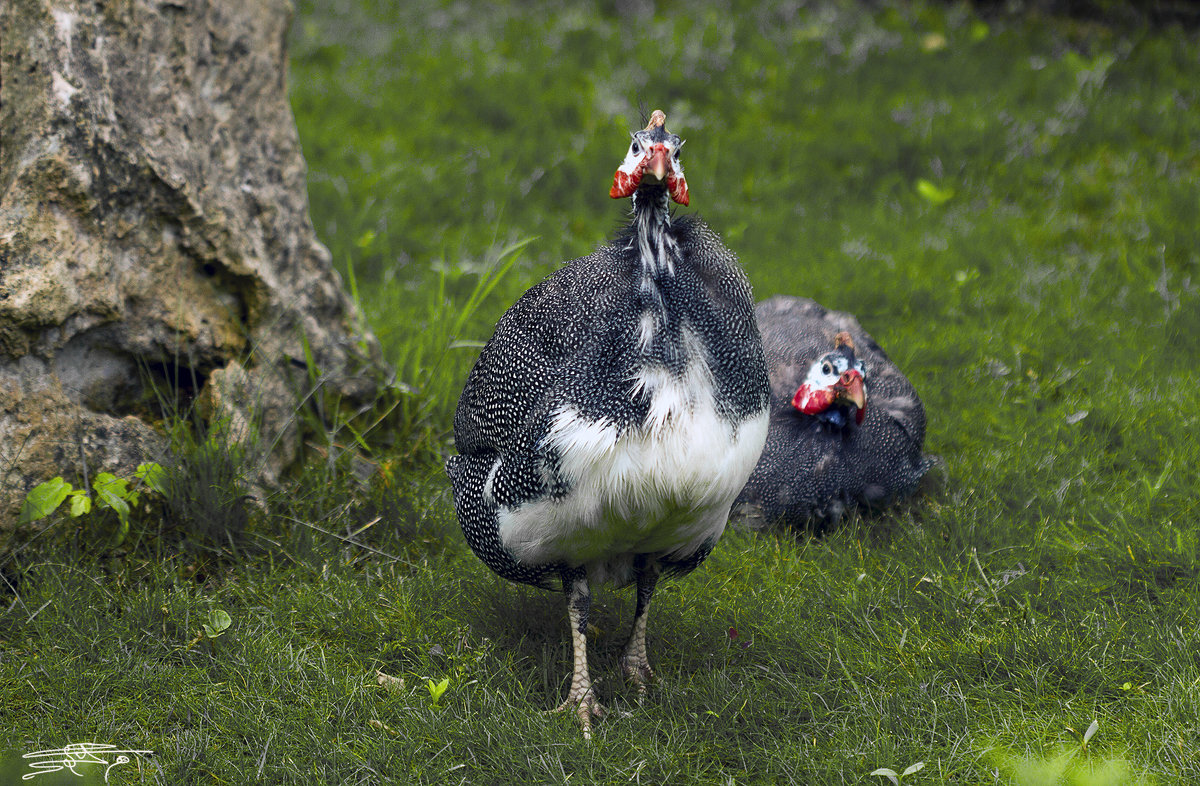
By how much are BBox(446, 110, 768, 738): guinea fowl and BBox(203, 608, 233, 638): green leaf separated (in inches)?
30.8

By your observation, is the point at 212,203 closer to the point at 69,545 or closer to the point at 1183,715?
the point at 69,545

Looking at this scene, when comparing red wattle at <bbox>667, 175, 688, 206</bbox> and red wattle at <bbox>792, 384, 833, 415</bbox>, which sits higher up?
red wattle at <bbox>667, 175, 688, 206</bbox>

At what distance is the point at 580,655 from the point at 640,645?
0.21 metres

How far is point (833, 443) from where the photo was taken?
12.5ft

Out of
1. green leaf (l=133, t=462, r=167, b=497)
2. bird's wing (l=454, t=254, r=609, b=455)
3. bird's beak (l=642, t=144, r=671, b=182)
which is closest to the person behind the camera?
bird's beak (l=642, t=144, r=671, b=182)

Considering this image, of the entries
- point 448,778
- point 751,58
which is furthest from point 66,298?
point 751,58

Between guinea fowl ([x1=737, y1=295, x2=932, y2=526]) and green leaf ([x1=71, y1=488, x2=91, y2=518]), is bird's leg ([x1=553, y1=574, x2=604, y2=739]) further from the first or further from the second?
green leaf ([x1=71, y1=488, x2=91, y2=518])

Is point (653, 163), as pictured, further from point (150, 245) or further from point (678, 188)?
point (150, 245)

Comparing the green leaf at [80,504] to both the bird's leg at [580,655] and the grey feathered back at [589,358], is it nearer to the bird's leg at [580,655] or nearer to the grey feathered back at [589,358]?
the grey feathered back at [589,358]

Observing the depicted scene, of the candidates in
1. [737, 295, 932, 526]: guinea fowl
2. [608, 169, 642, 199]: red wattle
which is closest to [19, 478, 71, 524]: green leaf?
[608, 169, 642, 199]: red wattle

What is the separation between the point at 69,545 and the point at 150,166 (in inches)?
49.2

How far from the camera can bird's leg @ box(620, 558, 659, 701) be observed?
3.02 meters

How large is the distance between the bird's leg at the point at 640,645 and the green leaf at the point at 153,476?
5.08 ft

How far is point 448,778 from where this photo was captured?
2643 mm
